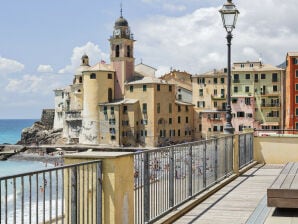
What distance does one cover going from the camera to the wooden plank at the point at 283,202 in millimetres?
6453

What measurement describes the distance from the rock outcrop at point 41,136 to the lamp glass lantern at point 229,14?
307 feet

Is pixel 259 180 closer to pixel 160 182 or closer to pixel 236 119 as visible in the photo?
pixel 160 182

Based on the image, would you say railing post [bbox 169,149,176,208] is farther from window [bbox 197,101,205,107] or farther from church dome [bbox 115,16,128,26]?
church dome [bbox 115,16,128,26]

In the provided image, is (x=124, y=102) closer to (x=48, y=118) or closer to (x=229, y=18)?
(x=48, y=118)

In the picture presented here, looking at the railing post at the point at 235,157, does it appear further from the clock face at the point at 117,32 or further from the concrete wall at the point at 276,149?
the clock face at the point at 117,32

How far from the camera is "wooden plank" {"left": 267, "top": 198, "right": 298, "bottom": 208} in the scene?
6.45 metres

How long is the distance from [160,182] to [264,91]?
262 ft

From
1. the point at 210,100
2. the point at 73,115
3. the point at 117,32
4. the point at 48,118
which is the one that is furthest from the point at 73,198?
the point at 48,118

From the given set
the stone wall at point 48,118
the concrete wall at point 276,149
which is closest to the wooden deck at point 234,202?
the concrete wall at point 276,149

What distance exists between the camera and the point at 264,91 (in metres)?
85.6

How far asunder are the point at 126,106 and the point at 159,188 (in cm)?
7912

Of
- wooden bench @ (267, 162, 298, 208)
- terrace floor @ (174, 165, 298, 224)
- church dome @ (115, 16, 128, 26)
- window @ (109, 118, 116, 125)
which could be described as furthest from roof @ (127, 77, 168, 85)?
A: wooden bench @ (267, 162, 298, 208)

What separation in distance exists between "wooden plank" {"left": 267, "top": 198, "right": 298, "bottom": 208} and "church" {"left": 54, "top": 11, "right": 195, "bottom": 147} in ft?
259

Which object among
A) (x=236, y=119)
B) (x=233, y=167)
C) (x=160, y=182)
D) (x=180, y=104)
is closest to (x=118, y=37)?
(x=180, y=104)
